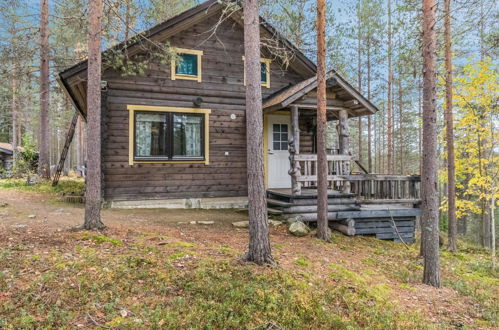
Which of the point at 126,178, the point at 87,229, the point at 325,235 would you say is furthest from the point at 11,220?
the point at 325,235

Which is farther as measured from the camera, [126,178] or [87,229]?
[126,178]

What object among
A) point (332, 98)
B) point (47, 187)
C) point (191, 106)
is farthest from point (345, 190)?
point (47, 187)

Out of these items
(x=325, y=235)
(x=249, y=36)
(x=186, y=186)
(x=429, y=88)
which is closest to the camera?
(x=249, y=36)

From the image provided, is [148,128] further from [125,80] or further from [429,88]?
[429,88]

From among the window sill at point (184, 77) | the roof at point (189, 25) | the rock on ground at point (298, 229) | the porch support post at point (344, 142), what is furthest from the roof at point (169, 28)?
the rock on ground at point (298, 229)

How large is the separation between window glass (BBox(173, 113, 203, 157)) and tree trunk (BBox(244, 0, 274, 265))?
5814 mm

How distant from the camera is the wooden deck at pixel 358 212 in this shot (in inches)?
325

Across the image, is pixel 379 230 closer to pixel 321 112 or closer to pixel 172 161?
pixel 321 112

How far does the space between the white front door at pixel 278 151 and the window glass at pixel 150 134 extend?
12.1 feet

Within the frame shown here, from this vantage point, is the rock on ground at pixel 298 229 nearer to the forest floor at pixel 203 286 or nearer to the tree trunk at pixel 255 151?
the forest floor at pixel 203 286

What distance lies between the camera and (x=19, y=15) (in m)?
12.0

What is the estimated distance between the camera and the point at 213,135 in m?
10.1

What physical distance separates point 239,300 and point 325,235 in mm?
4242

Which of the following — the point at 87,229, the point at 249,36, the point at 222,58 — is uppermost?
the point at 222,58
